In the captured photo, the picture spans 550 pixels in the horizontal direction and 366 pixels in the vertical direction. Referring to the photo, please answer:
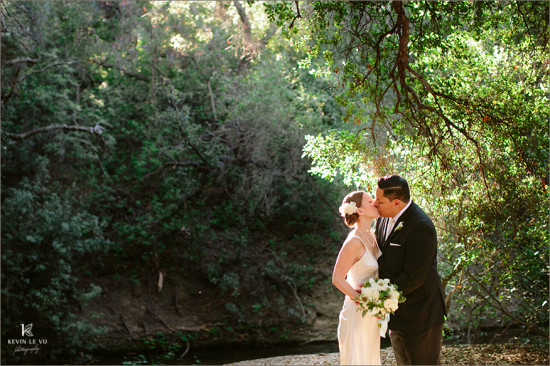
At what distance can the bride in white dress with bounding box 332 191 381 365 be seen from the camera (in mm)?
3674

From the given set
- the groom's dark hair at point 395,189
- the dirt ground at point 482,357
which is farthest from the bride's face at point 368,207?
the dirt ground at point 482,357

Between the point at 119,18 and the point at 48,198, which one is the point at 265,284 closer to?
the point at 48,198

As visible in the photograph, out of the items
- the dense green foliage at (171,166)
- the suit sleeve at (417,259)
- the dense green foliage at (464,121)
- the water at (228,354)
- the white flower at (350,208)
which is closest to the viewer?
the suit sleeve at (417,259)

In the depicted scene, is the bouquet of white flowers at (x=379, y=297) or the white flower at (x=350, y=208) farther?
the white flower at (x=350, y=208)

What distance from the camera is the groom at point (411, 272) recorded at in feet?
11.8

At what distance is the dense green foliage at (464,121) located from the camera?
18.4 feet

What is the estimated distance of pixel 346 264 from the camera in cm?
370

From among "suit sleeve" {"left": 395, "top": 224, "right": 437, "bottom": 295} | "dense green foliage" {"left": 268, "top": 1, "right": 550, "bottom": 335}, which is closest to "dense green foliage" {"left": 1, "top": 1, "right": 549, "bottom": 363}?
"dense green foliage" {"left": 268, "top": 1, "right": 550, "bottom": 335}

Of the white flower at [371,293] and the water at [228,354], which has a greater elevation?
the white flower at [371,293]

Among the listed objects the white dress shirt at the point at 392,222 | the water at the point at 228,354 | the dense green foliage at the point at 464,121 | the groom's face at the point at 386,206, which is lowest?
the water at the point at 228,354

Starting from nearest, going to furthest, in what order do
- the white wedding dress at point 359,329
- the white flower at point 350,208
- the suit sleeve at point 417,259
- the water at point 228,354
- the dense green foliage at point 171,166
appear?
the suit sleeve at point 417,259, the white wedding dress at point 359,329, the white flower at point 350,208, the dense green foliage at point 171,166, the water at point 228,354

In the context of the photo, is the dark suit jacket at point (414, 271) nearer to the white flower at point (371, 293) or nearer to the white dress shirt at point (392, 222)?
the white dress shirt at point (392, 222)

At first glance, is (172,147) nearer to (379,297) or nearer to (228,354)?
(228,354)

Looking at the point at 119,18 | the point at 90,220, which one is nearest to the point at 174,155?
the point at 90,220
